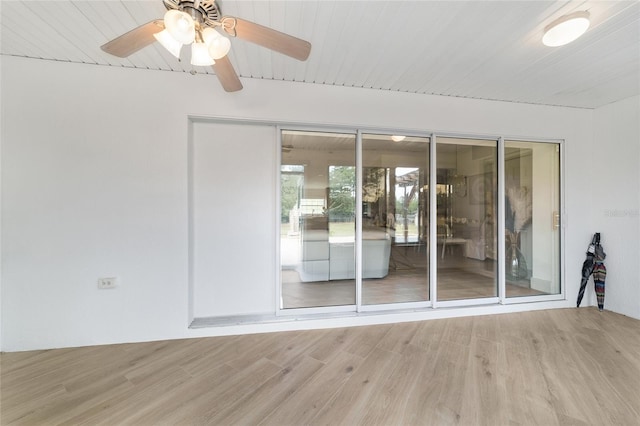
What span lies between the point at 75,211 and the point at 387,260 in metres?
3.84

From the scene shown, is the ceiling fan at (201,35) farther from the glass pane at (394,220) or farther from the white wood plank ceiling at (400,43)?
the glass pane at (394,220)

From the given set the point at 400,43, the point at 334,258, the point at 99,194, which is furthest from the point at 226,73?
the point at 334,258

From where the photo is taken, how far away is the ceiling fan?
1414 mm

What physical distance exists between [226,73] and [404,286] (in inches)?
134

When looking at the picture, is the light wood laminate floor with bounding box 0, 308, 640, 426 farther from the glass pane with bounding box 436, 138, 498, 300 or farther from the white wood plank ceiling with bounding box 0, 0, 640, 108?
the white wood plank ceiling with bounding box 0, 0, 640, 108

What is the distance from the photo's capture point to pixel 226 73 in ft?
6.27

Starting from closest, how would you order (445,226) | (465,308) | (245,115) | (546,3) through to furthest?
1. (546,3)
2. (245,115)
3. (465,308)
4. (445,226)

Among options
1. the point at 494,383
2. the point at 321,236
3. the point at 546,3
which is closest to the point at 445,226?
the point at 321,236

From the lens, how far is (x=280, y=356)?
95.0 inches

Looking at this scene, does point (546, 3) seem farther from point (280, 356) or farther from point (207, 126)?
point (280, 356)

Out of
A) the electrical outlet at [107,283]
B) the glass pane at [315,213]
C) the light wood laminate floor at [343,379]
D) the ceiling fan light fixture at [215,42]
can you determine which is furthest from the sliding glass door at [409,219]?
the electrical outlet at [107,283]

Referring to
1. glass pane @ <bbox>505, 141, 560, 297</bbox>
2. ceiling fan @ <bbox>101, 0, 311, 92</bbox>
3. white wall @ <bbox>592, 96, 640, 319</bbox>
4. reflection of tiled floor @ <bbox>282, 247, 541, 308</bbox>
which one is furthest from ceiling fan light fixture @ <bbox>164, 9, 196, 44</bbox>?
white wall @ <bbox>592, 96, 640, 319</bbox>

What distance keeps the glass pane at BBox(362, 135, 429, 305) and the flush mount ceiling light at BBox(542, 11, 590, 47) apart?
59.5 inches

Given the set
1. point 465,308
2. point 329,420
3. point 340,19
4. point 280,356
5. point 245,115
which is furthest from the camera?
point 465,308
